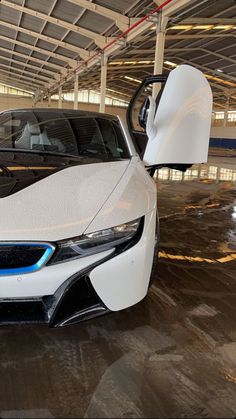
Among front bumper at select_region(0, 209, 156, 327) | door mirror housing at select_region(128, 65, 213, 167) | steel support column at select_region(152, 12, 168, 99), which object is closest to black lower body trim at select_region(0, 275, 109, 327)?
front bumper at select_region(0, 209, 156, 327)

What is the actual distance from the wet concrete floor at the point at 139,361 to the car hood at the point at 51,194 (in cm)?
67

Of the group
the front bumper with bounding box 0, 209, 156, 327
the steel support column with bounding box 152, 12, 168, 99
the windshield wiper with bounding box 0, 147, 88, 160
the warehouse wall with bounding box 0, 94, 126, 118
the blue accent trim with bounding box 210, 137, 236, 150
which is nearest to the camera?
the front bumper with bounding box 0, 209, 156, 327

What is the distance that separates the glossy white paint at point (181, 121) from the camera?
9.57 feet

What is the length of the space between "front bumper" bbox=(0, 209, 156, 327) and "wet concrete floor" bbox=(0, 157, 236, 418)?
289mm

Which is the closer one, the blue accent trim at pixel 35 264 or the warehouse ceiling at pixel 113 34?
the blue accent trim at pixel 35 264

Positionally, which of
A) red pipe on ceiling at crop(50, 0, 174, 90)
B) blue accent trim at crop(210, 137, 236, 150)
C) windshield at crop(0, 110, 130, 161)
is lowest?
windshield at crop(0, 110, 130, 161)

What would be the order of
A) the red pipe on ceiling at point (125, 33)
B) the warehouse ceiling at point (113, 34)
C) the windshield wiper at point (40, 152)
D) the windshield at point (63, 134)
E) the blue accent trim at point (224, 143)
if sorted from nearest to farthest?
the windshield wiper at point (40, 152)
the windshield at point (63, 134)
the red pipe on ceiling at point (125, 33)
the warehouse ceiling at point (113, 34)
the blue accent trim at point (224, 143)

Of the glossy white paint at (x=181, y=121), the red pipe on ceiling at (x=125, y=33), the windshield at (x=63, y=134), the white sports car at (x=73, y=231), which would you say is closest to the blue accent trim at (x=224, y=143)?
the red pipe on ceiling at (x=125, y=33)

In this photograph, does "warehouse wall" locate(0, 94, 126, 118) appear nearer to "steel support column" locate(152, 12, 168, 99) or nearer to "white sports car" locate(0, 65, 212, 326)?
"steel support column" locate(152, 12, 168, 99)

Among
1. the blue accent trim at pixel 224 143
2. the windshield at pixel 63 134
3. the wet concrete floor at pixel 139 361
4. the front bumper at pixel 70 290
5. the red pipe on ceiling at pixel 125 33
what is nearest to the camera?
the wet concrete floor at pixel 139 361

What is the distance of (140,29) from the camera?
11.3 m

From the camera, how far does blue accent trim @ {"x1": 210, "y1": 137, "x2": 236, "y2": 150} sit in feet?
116

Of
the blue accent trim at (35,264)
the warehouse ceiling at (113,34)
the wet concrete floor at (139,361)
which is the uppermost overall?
the warehouse ceiling at (113,34)

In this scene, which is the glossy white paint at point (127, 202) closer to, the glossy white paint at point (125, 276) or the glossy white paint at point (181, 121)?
the glossy white paint at point (125, 276)
